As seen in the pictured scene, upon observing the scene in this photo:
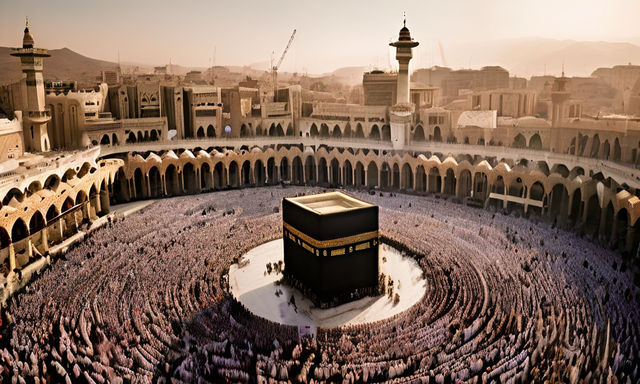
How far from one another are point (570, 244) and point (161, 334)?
47.0ft

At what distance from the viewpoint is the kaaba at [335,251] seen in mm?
14805

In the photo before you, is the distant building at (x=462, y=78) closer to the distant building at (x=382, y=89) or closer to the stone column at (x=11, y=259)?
the distant building at (x=382, y=89)

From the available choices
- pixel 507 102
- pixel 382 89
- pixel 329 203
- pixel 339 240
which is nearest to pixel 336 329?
pixel 339 240

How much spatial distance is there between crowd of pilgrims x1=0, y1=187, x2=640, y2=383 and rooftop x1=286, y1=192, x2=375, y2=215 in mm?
2978

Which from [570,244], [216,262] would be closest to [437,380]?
[216,262]

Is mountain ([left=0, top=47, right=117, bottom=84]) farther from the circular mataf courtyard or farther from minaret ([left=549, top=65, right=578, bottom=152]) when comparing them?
minaret ([left=549, top=65, right=578, bottom=152])

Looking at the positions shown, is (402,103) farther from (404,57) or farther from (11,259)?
(11,259)

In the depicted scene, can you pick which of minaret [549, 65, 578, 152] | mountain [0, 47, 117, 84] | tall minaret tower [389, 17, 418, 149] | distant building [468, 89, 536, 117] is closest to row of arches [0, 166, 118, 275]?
tall minaret tower [389, 17, 418, 149]

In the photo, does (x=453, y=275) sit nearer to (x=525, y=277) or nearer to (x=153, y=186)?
(x=525, y=277)

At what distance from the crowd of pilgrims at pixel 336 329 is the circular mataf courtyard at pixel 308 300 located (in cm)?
44

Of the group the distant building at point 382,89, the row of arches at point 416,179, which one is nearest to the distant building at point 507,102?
the distant building at point 382,89

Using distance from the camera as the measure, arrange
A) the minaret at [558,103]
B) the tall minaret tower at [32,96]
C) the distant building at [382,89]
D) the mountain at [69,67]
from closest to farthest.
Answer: the tall minaret tower at [32,96] < the minaret at [558,103] < the distant building at [382,89] < the mountain at [69,67]

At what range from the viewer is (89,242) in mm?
18875

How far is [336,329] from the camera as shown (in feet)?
42.2
